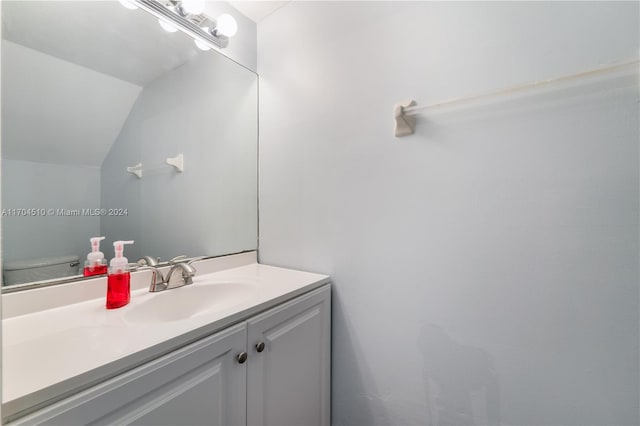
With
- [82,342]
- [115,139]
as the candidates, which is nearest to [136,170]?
[115,139]

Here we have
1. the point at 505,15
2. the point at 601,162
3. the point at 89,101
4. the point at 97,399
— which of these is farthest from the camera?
the point at 89,101

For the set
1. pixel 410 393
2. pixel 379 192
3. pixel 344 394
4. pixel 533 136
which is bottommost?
pixel 344 394

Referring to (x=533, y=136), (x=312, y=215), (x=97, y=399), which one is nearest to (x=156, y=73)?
(x=312, y=215)

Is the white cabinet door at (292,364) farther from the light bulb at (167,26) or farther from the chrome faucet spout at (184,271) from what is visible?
the light bulb at (167,26)

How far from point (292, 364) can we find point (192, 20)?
146 centimetres

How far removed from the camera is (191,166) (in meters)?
1.34

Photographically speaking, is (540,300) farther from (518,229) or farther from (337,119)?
(337,119)

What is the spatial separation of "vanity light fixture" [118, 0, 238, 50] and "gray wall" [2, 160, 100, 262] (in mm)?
670

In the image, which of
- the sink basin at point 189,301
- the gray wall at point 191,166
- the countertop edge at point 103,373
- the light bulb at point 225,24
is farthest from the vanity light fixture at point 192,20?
the countertop edge at point 103,373

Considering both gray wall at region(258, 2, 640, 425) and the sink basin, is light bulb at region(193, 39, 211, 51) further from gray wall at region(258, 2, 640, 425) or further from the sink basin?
the sink basin

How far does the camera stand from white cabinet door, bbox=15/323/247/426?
Answer: 1.84 feet

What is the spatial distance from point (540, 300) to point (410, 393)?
557mm

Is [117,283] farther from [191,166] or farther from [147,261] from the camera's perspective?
[191,166]

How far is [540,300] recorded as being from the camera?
0.83 meters
